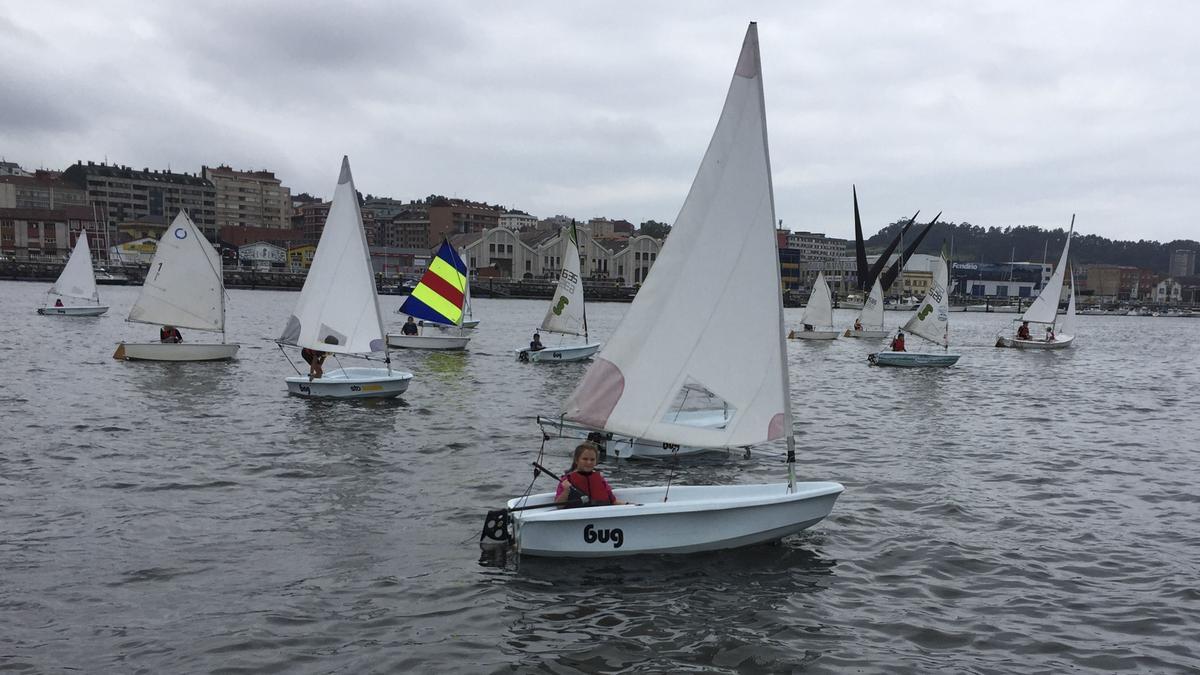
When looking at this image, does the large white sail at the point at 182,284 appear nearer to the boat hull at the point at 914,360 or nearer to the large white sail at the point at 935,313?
the boat hull at the point at 914,360

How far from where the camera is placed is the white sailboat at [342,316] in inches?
976

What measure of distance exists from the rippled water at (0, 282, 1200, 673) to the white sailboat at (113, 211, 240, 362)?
8579 mm

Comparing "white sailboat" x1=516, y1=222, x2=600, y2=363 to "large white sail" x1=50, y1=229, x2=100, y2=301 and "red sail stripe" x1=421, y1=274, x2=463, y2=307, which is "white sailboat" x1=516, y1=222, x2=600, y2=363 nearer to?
"red sail stripe" x1=421, y1=274, x2=463, y2=307

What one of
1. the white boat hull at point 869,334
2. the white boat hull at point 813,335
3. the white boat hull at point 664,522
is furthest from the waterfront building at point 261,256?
the white boat hull at point 664,522

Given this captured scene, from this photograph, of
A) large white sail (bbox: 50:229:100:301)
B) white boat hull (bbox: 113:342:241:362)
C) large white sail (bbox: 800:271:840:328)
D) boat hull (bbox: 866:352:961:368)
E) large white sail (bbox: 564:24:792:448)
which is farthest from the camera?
large white sail (bbox: 800:271:840:328)

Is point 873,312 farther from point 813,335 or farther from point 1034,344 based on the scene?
point 1034,344

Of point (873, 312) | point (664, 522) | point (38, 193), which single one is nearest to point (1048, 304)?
point (873, 312)

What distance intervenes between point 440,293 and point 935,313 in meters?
28.1

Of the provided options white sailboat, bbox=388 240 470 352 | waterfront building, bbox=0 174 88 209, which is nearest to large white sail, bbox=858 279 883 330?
white sailboat, bbox=388 240 470 352

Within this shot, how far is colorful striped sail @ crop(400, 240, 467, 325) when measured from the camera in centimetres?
4216

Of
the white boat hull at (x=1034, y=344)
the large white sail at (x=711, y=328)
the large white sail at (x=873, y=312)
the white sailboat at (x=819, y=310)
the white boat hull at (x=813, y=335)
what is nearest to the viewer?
the large white sail at (x=711, y=328)

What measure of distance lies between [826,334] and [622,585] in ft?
184

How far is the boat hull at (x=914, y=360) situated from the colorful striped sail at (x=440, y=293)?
22785 mm

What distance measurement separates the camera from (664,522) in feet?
38.1
